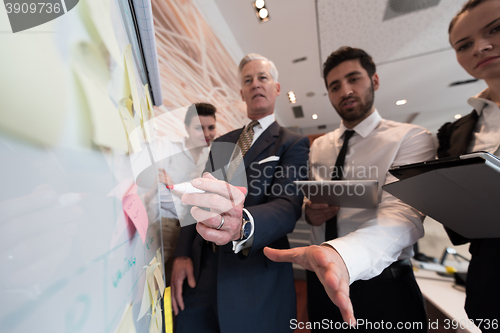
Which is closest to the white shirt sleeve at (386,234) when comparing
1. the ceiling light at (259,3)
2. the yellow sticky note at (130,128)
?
the yellow sticky note at (130,128)

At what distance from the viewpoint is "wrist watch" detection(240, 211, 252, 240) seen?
1.34 feet

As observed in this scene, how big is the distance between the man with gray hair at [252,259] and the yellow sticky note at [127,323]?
8.6 inches

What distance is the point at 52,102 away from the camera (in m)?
0.11

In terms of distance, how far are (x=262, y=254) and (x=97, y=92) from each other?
1.82ft

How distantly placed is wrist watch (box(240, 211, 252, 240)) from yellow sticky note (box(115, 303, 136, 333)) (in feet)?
0.76

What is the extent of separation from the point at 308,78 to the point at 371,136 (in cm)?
204

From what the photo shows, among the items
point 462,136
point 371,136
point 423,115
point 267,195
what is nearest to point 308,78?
point 371,136

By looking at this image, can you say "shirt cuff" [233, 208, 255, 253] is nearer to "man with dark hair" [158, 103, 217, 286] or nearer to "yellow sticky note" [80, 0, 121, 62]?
"man with dark hair" [158, 103, 217, 286]

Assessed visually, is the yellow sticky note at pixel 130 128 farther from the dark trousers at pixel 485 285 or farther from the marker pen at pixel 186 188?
the dark trousers at pixel 485 285

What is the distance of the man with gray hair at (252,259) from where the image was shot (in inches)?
18.9

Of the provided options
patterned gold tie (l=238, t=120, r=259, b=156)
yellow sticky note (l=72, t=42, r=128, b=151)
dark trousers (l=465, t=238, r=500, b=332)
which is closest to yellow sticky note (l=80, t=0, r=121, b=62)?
yellow sticky note (l=72, t=42, r=128, b=151)

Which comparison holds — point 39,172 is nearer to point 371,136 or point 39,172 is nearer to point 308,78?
point 371,136

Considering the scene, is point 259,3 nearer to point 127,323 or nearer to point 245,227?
point 245,227

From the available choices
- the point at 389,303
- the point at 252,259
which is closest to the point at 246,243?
the point at 252,259
